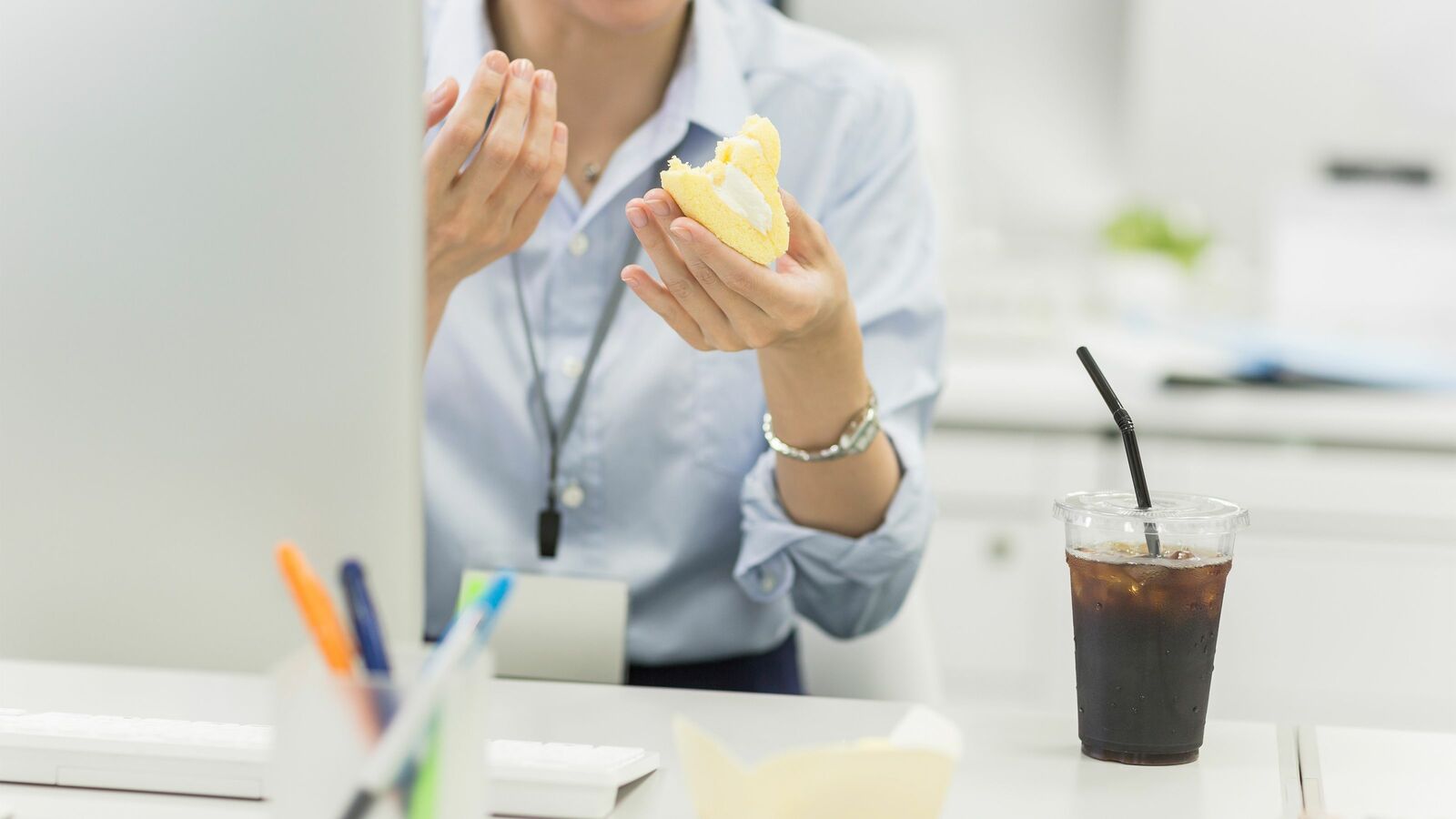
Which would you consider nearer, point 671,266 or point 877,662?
point 671,266

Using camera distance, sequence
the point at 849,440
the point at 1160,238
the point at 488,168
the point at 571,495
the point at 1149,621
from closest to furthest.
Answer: the point at 1149,621, the point at 488,168, the point at 849,440, the point at 571,495, the point at 1160,238

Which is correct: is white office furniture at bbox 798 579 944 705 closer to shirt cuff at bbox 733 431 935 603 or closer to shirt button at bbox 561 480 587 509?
shirt cuff at bbox 733 431 935 603

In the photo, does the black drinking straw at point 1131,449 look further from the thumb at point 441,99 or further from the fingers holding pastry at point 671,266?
the thumb at point 441,99

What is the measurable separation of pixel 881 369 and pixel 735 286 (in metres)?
0.23

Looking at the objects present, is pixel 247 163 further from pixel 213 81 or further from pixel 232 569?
pixel 232 569

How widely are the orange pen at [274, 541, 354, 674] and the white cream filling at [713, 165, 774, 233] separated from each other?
0.34 meters

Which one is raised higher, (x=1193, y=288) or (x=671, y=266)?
(x=1193, y=288)

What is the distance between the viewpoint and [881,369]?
37.2 inches

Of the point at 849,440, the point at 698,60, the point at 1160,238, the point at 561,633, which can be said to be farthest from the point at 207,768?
the point at 1160,238

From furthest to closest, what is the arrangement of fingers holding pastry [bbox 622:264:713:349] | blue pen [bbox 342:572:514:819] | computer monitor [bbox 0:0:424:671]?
1. fingers holding pastry [bbox 622:264:713:349]
2. computer monitor [bbox 0:0:424:671]
3. blue pen [bbox 342:572:514:819]

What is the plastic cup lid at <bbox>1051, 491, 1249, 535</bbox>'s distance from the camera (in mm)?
684

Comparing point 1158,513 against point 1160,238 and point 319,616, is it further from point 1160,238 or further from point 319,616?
point 1160,238

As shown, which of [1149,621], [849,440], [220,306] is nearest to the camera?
[220,306]

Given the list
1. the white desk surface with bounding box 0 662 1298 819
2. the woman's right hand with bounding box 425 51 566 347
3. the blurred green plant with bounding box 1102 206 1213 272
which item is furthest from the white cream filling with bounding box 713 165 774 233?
the blurred green plant with bounding box 1102 206 1213 272
